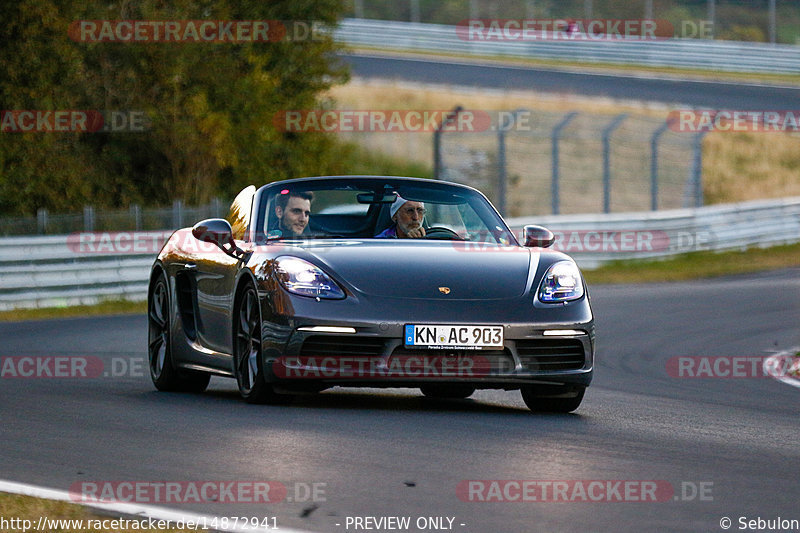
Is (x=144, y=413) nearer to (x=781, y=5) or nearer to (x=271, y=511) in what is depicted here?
(x=271, y=511)

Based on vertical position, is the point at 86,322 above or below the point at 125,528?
below

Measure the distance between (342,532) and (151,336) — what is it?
565 cm

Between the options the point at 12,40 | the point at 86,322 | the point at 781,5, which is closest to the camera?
the point at 86,322

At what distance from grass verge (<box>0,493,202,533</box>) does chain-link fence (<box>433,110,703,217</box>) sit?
2418 centimetres

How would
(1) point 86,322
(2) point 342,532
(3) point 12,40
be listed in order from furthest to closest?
(3) point 12,40 → (1) point 86,322 → (2) point 342,532

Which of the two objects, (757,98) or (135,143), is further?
(757,98)

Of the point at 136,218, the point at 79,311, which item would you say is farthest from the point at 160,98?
the point at 79,311

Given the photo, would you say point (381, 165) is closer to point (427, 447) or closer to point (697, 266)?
point (697, 266)

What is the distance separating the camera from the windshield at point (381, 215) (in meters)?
9.37

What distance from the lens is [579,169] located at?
115 ft

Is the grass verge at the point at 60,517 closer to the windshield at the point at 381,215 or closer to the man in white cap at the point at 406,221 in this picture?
the windshield at the point at 381,215

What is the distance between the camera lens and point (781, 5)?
4312 cm

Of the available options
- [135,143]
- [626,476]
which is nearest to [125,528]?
[626,476]

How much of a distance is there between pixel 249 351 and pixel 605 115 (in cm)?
2827
